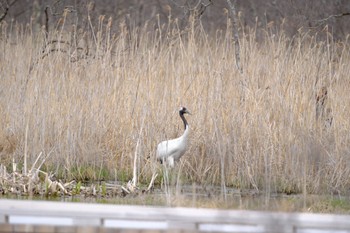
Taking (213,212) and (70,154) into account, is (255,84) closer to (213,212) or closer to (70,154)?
(70,154)

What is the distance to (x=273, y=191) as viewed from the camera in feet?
30.0

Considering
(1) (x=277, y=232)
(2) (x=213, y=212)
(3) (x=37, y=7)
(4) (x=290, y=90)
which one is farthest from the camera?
(3) (x=37, y=7)

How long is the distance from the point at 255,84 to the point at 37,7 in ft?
36.2

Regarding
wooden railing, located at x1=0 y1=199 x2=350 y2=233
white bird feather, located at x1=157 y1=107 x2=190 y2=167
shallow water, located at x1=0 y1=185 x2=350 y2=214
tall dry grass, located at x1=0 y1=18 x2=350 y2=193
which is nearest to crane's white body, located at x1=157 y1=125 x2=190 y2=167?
white bird feather, located at x1=157 y1=107 x2=190 y2=167

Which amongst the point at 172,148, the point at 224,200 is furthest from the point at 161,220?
the point at 172,148

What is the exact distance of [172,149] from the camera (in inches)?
361

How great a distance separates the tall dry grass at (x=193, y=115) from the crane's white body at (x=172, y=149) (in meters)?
0.21

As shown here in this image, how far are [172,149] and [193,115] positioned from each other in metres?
0.96

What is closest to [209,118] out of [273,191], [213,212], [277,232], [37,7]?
[273,191]

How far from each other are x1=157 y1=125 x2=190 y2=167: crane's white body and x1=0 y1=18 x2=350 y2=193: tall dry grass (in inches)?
8.4

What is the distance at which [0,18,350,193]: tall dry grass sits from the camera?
9359 millimetres

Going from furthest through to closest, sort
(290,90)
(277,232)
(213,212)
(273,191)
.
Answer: (290,90)
(273,191)
(213,212)
(277,232)

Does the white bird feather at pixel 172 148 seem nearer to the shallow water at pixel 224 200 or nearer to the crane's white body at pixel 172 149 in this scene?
the crane's white body at pixel 172 149

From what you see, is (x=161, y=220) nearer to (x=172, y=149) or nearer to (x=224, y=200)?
(x=224, y=200)
